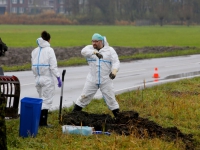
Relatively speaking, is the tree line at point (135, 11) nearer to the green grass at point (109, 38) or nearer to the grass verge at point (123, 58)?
the green grass at point (109, 38)

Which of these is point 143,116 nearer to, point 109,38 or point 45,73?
point 45,73

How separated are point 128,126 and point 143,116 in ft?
6.61

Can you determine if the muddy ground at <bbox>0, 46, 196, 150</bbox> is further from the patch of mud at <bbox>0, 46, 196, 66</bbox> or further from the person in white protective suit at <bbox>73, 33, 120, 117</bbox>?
the patch of mud at <bbox>0, 46, 196, 66</bbox>

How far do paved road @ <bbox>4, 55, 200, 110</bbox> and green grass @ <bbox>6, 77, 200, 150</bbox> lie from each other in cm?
105

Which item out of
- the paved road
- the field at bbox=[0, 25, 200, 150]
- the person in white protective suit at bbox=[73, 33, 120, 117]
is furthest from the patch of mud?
the person in white protective suit at bbox=[73, 33, 120, 117]

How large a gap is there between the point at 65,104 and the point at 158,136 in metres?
4.47

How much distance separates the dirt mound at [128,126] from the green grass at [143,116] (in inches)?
9.3

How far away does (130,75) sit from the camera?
73.6 ft

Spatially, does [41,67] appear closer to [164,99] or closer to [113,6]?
[164,99]

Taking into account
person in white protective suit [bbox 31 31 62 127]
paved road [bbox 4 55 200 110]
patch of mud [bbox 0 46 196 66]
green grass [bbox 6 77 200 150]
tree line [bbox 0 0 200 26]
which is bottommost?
tree line [bbox 0 0 200 26]

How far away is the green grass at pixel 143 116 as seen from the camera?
895 cm

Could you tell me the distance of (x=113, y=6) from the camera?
13212cm

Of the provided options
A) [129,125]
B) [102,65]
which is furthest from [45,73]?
[129,125]

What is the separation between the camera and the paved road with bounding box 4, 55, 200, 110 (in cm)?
1652
